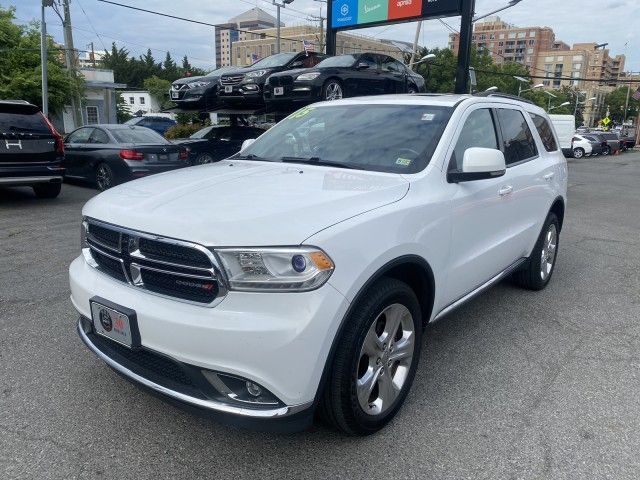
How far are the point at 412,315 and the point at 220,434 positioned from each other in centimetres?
120

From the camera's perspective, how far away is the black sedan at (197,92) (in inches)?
540

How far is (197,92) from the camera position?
13758mm

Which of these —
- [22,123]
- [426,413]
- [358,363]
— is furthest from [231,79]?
[358,363]

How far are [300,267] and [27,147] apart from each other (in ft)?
27.2

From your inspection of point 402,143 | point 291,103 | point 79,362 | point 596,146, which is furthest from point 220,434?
point 596,146

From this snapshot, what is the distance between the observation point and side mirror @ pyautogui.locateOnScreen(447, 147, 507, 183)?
3.20 m

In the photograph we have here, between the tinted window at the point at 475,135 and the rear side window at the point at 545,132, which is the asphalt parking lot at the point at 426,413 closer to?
the tinted window at the point at 475,135

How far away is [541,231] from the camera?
16.3 feet

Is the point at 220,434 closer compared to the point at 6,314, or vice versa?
the point at 220,434

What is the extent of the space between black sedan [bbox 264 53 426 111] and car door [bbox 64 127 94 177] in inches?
156

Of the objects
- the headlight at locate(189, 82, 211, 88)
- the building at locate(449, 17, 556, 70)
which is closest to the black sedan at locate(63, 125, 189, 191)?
the headlight at locate(189, 82, 211, 88)

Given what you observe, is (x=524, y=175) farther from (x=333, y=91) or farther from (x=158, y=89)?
(x=158, y=89)

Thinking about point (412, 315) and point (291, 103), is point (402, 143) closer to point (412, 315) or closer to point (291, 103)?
point (412, 315)

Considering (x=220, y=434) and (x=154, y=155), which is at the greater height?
(x=154, y=155)
